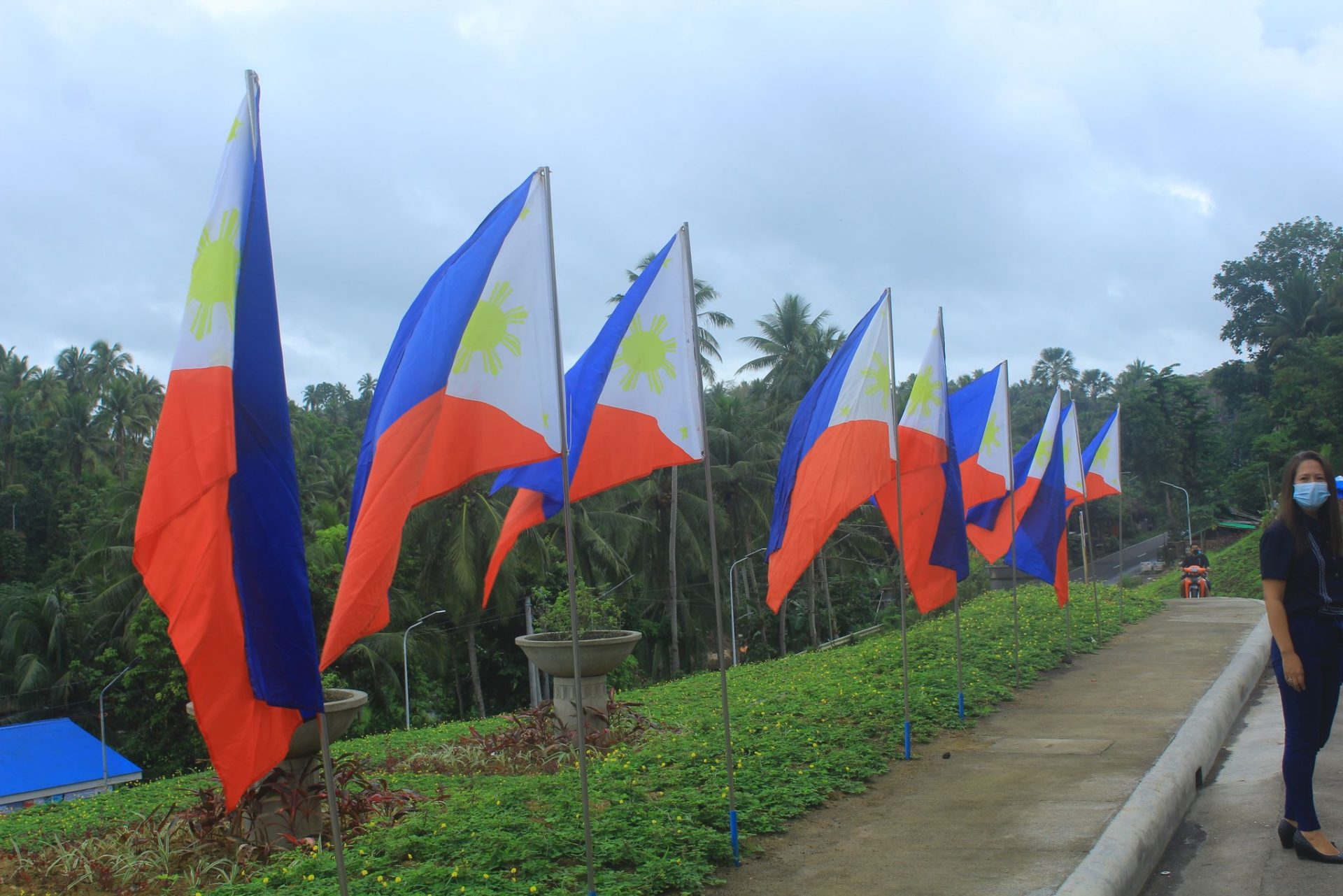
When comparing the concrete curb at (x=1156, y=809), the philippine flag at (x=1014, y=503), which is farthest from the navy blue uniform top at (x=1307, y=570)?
the philippine flag at (x=1014, y=503)

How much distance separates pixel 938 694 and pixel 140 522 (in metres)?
8.53

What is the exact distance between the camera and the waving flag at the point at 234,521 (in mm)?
4285

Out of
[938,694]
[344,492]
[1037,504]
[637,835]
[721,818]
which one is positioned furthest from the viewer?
[344,492]

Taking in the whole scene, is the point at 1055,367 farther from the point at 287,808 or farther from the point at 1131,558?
the point at 287,808

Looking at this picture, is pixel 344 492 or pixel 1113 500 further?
pixel 1113 500

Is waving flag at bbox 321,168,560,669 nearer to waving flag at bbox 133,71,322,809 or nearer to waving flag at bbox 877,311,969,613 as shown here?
waving flag at bbox 133,71,322,809

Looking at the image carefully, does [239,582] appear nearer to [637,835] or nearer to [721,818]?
[637,835]

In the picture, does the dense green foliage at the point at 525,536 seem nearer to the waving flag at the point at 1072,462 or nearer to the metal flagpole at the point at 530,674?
the metal flagpole at the point at 530,674

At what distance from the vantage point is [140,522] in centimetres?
434

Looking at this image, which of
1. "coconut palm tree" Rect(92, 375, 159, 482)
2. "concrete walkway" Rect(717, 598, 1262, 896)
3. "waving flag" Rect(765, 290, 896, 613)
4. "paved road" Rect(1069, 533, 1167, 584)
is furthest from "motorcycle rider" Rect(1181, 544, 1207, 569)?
"coconut palm tree" Rect(92, 375, 159, 482)

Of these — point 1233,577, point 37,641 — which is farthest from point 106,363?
point 1233,577

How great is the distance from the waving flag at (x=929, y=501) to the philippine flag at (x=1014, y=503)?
127cm

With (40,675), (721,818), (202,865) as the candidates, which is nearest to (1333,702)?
(721,818)

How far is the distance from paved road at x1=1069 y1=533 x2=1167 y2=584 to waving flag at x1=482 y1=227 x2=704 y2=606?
5477 centimetres
